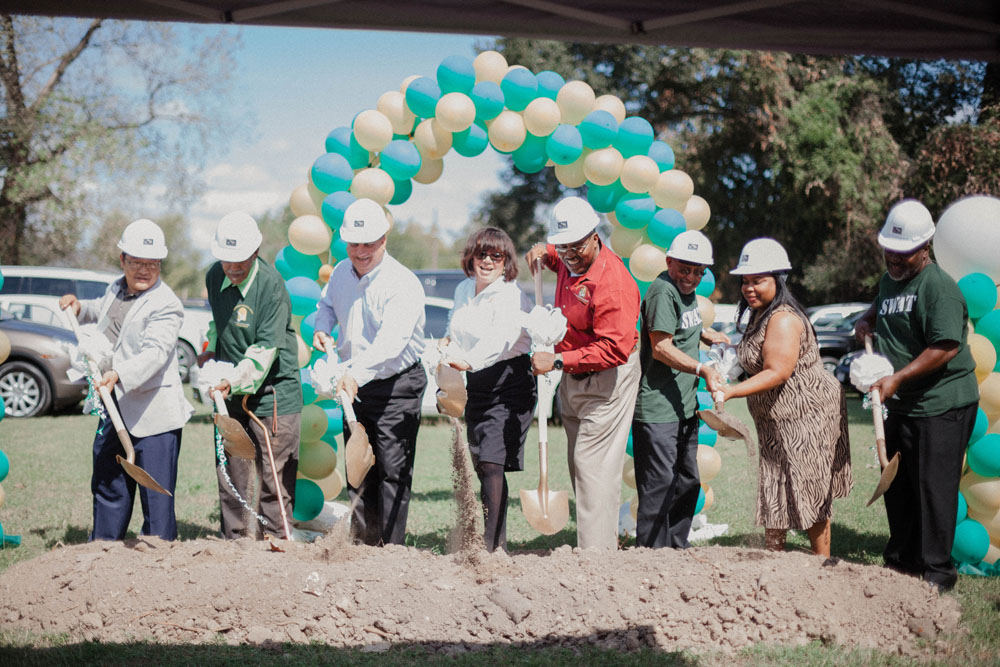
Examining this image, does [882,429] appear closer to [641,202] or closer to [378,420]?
[641,202]

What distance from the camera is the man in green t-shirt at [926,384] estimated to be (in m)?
3.97

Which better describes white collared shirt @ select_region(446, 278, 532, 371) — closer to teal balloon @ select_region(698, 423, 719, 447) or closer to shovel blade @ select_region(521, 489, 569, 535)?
shovel blade @ select_region(521, 489, 569, 535)

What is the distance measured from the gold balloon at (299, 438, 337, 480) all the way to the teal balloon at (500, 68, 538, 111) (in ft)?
8.15

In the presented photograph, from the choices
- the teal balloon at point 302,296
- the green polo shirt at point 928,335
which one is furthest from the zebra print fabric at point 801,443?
the teal balloon at point 302,296

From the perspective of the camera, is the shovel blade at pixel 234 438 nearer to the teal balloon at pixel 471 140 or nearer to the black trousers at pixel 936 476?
the teal balloon at pixel 471 140

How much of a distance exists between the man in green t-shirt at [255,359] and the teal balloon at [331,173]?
90cm

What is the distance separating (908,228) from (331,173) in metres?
3.45

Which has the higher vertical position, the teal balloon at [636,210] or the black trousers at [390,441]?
the teal balloon at [636,210]

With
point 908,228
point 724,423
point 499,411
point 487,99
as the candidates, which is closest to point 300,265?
point 487,99

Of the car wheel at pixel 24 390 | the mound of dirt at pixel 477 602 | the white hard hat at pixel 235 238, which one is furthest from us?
the car wheel at pixel 24 390

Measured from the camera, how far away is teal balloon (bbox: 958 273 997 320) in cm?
467

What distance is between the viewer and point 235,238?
14.7ft

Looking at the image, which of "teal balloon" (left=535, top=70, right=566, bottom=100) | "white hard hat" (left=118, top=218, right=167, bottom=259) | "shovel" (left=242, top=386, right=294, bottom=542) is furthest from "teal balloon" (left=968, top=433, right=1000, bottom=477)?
"white hard hat" (left=118, top=218, right=167, bottom=259)

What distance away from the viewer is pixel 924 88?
20578 mm
